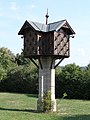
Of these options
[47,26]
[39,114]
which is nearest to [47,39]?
[47,26]

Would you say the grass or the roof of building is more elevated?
the roof of building

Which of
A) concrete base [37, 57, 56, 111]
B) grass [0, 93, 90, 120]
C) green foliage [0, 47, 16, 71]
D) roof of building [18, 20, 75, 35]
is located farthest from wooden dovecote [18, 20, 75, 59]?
green foliage [0, 47, 16, 71]

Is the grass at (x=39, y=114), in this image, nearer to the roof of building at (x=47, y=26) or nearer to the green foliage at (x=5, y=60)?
the roof of building at (x=47, y=26)

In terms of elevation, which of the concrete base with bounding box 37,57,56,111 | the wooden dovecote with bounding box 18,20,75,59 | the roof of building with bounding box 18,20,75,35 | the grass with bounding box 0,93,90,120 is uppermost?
the roof of building with bounding box 18,20,75,35

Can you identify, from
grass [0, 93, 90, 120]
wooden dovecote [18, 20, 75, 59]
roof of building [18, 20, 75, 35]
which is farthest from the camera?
roof of building [18, 20, 75, 35]

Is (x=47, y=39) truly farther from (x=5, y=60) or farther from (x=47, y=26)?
(x=5, y=60)

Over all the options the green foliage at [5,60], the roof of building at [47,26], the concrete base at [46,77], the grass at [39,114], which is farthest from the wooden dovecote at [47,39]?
the green foliage at [5,60]

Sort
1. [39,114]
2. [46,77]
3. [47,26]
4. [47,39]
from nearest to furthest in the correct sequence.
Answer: [39,114], [47,39], [46,77], [47,26]

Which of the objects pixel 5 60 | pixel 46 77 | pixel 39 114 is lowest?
pixel 39 114

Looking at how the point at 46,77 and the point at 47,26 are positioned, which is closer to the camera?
the point at 46,77

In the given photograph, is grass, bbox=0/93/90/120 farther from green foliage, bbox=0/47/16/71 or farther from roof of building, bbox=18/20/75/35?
green foliage, bbox=0/47/16/71

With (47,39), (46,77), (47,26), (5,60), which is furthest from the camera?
(5,60)

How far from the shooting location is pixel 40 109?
18203 mm

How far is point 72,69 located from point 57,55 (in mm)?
16795
